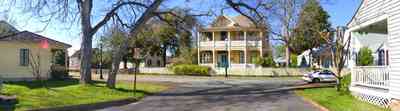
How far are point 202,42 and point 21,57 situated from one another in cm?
3262

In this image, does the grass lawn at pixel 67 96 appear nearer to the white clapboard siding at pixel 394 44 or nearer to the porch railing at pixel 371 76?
the porch railing at pixel 371 76

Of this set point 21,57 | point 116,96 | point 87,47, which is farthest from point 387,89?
point 21,57

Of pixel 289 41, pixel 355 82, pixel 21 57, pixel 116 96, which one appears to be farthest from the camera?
pixel 289 41

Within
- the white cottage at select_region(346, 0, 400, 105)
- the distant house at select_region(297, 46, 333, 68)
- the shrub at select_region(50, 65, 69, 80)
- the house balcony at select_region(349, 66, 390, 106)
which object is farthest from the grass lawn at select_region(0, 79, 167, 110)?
the distant house at select_region(297, 46, 333, 68)

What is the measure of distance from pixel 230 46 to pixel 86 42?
35908 mm

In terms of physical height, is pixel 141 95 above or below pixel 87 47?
below

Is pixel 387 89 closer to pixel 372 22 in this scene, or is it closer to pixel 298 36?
pixel 372 22

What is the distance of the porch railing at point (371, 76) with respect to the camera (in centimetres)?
1830

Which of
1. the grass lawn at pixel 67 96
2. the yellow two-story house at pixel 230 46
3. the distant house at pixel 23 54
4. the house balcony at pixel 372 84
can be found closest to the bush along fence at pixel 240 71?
the yellow two-story house at pixel 230 46

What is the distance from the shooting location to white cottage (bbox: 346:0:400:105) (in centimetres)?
1644

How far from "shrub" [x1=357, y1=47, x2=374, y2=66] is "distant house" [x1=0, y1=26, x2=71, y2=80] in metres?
23.8

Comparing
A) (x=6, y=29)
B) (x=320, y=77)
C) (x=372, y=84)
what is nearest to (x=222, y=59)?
(x=320, y=77)

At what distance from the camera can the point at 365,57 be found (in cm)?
4241

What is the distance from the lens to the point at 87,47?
2723 cm
